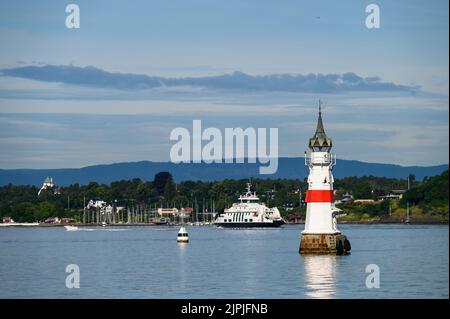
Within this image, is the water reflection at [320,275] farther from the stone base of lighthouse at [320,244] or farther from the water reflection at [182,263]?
the water reflection at [182,263]

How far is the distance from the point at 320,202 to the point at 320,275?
7458 millimetres

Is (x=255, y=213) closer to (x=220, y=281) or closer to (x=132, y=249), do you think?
(x=132, y=249)

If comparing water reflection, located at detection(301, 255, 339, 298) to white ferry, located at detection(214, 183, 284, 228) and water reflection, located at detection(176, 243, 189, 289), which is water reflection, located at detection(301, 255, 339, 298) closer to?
water reflection, located at detection(176, 243, 189, 289)

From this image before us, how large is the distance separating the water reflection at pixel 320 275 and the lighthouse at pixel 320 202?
0.81 metres

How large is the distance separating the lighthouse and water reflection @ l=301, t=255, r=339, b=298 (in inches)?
31.9

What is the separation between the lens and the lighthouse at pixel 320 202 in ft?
234

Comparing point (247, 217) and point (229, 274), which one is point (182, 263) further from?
point (247, 217)

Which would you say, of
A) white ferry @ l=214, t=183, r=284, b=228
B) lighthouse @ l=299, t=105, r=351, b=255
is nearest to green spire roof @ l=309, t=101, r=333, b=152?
lighthouse @ l=299, t=105, r=351, b=255

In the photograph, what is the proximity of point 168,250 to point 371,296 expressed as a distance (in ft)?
163

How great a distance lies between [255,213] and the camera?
18250 centimetres

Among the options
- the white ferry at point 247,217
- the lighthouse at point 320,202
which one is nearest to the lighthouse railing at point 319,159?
the lighthouse at point 320,202

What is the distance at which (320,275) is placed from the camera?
64.8 m

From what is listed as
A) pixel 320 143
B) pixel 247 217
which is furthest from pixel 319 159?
pixel 247 217

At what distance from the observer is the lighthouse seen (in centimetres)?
7138
